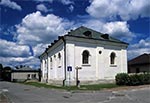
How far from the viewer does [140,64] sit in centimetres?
3988

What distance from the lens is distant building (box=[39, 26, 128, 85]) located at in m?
28.8

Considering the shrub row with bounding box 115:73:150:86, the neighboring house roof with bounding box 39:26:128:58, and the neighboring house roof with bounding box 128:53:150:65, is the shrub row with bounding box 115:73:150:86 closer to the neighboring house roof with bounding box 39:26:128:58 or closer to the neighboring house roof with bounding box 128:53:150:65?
the neighboring house roof with bounding box 39:26:128:58

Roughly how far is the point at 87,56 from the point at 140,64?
13463mm

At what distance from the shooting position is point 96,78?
3064cm

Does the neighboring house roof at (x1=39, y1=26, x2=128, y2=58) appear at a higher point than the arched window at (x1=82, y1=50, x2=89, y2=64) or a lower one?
higher

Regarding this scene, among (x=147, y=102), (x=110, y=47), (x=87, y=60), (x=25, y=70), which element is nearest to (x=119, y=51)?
(x=110, y=47)

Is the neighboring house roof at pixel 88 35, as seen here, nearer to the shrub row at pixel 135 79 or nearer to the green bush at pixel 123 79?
the green bush at pixel 123 79

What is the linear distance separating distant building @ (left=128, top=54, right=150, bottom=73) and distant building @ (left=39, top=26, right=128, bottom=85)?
20.1 feet

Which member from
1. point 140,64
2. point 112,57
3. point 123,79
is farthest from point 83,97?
point 140,64

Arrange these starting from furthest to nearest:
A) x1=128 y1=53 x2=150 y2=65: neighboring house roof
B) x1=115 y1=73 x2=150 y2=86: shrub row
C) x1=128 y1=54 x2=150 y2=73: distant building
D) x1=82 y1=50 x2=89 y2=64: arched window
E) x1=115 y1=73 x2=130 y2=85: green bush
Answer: x1=128 y1=53 x2=150 y2=65: neighboring house roof → x1=128 y1=54 x2=150 y2=73: distant building → x1=82 y1=50 x2=89 y2=64: arched window → x1=115 y1=73 x2=130 y2=85: green bush → x1=115 y1=73 x2=150 y2=86: shrub row

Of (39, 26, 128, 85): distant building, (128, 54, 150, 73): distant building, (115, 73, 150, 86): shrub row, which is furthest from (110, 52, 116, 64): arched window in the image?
(128, 54, 150, 73): distant building

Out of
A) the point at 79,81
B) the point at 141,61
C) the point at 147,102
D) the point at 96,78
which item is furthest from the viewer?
the point at 141,61

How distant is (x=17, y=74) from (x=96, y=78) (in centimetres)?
5524

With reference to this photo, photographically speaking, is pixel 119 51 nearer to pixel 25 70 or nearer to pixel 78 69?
pixel 78 69
